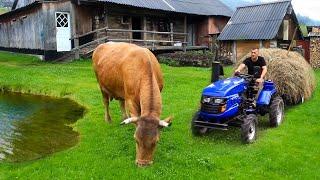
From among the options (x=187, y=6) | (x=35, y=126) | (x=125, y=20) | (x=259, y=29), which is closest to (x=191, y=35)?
(x=187, y=6)

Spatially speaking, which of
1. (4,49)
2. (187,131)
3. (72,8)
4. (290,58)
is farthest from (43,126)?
(4,49)

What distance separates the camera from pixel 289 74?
12867 millimetres

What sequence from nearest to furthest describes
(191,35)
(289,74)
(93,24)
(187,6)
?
(289,74) → (93,24) → (187,6) → (191,35)

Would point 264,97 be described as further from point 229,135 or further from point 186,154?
point 186,154

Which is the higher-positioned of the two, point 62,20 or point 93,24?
point 62,20

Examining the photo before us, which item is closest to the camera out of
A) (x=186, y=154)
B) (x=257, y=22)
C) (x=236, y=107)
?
(x=186, y=154)

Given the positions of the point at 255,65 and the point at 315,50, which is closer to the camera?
the point at 255,65

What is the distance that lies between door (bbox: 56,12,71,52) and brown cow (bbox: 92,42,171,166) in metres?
17.0

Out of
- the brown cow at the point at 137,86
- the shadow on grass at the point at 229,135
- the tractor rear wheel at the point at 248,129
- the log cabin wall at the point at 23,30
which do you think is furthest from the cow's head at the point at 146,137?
the log cabin wall at the point at 23,30

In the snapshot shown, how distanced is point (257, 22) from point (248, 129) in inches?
848

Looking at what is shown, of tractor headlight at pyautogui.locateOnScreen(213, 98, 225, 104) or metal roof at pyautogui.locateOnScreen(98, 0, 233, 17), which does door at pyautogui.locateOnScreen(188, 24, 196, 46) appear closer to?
metal roof at pyautogui.locateOnScreen(98, 0, 233, 17)

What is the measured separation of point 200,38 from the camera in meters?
39.3

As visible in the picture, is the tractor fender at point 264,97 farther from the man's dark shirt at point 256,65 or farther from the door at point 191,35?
the door at point 191,35

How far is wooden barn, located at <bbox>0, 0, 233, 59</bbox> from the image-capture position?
2859 cm
